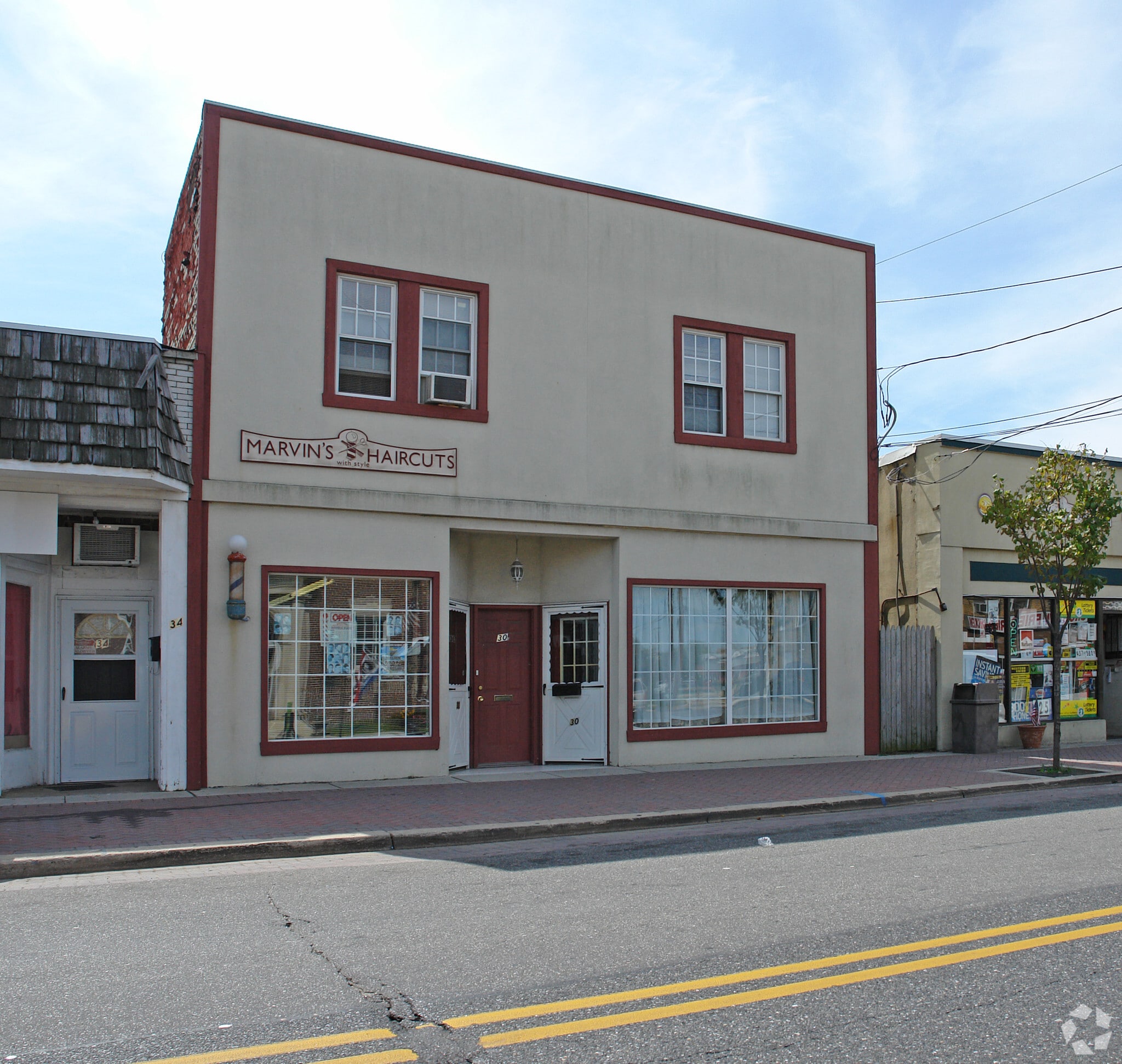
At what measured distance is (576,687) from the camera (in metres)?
14.8

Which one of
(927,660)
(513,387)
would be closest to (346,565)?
(513,387)

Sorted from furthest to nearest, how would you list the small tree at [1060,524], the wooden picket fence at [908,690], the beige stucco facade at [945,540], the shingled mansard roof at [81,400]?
the beige stucco facade at [945,540]
the wooden picket fence at [908,690]
the small tree at [1060,524]
the shingled mansard roof at [81,400]

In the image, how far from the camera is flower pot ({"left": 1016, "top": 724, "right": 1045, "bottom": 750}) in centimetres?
1766

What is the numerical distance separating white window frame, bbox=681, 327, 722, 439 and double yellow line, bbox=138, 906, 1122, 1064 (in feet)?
31.7

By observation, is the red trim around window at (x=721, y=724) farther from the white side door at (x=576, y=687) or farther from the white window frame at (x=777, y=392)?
the white window frame at (x=777, y=392)

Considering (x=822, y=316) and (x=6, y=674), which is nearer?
(x=6, y=674)

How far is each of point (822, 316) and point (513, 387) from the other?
544cm

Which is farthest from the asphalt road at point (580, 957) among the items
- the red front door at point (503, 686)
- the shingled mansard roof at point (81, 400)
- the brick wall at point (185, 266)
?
the brick wall at point (185, 266)

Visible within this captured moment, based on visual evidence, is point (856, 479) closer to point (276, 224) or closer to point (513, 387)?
point (513, 387)

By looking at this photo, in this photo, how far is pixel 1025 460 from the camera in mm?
18344

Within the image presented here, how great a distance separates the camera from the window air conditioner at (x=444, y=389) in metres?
13.3

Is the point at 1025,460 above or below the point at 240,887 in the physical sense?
above
